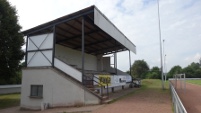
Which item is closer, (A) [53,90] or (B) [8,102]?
(A) [53,90]

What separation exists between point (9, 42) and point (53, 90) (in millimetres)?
7649

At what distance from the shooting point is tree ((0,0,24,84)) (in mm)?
18469

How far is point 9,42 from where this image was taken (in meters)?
18.9

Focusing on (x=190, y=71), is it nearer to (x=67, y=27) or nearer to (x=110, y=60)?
(x=110, y=60)

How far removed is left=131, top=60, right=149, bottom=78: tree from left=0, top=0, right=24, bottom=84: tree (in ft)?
188

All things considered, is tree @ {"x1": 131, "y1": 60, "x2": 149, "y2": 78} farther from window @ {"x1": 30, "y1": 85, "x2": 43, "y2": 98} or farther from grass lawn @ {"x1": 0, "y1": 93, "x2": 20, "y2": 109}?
window @ {"x1": 30, "y1": 85, "x2": 43, "y2": 98}

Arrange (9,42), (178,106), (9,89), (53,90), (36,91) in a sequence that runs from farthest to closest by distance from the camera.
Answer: (9,89)
(9,42)
(36,91)
(53,90)
(178,106)

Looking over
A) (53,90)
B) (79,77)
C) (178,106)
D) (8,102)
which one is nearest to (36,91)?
(53,90)

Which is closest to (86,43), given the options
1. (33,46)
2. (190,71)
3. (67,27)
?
(67,27)

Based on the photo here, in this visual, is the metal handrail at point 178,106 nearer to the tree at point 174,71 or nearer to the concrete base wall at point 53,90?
the concrete base wall at point 53,90

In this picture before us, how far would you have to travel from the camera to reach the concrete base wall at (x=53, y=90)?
44.3 feet

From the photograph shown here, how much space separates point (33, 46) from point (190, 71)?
7762cm

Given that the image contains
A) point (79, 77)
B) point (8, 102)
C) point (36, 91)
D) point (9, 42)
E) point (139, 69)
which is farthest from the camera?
point (139, 69)

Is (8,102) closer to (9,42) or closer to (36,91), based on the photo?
(9,42)
